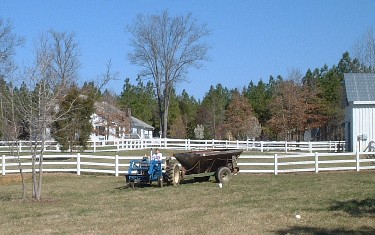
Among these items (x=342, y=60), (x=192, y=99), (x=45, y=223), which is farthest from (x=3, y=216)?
(x=192, y=99)

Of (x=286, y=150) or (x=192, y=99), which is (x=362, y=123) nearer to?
(x=286, y=150)

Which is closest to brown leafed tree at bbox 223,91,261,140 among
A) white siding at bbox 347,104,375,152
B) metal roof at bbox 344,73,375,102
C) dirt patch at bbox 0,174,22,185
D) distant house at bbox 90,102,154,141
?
distant house at bbox 90,102,154,141

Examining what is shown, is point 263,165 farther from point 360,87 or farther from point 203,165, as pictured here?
point 360,87

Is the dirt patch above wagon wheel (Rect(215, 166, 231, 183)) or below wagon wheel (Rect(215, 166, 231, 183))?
below

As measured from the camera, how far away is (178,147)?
5128 centimetres

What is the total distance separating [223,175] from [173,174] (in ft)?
7.48

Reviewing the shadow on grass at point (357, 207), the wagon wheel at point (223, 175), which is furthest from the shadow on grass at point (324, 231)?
the wagon wheel at point (223, 175)

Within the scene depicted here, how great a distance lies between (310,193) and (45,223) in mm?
8351

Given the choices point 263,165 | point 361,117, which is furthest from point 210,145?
point 263,165

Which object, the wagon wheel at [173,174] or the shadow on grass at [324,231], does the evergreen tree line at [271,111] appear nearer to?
the wagon wheel at [173,174]

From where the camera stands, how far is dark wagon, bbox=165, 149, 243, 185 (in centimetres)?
2183

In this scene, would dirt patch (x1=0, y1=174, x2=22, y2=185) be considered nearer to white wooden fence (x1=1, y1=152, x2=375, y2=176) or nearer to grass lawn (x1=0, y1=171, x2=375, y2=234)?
white wooden fence (x1=1, y1=152, x2=375, y2=176)

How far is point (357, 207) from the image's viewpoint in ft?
46.4

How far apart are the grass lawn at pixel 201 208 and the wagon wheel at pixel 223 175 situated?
0.27 metres
